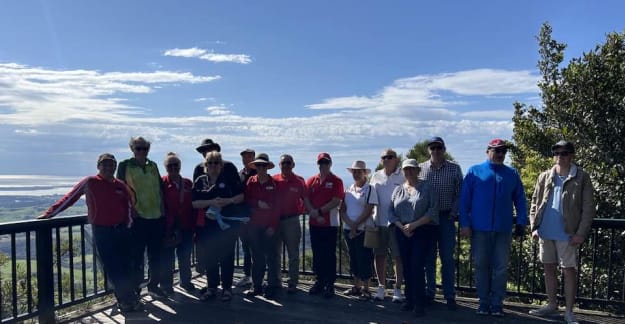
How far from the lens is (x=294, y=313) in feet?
16.3

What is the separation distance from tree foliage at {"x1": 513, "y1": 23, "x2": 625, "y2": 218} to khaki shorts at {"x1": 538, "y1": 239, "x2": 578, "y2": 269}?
5.38 metres

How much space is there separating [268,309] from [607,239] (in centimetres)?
698

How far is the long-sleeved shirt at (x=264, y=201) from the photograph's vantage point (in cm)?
552

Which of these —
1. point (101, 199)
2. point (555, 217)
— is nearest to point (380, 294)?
point (555, 217)

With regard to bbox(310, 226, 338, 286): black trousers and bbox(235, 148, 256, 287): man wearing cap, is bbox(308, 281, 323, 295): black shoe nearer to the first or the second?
bbox(310, 226, 338, 286): black trousers

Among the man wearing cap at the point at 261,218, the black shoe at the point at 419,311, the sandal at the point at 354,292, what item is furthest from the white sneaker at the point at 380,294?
the man wearing cap at the point at 261,218

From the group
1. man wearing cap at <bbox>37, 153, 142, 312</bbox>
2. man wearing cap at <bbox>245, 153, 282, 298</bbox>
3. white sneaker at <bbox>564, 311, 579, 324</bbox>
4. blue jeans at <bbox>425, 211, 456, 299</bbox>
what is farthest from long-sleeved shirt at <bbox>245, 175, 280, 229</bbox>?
white sneaker at <bbox>564, 311, 579, 324</bbox>

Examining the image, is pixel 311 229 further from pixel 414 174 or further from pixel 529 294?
pixel 529 294

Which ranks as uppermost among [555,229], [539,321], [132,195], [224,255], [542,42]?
[542,42]

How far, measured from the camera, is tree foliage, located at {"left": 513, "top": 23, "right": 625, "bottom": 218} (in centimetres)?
926

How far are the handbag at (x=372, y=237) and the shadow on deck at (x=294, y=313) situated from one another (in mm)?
697

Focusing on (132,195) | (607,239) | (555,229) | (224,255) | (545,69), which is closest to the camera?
(555,229)

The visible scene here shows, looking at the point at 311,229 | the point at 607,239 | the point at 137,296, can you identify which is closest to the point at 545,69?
the point at 607,239

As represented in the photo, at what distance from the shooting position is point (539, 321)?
4781 mm
